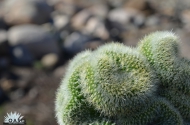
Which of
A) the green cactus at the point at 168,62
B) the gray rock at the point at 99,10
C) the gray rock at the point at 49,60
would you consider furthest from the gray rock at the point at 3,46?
the green cactus at the point at 168,62

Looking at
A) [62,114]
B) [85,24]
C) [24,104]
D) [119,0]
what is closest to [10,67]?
[24,104]

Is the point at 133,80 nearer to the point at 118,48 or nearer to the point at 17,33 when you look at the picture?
the point at 118,48

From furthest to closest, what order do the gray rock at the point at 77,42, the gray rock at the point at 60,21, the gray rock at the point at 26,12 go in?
the gray rock at the point at 60,21
the gray rock at the point at 26,12
the gray rock at the point at 77,42

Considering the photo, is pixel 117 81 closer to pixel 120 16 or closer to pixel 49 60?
pixel 49 60

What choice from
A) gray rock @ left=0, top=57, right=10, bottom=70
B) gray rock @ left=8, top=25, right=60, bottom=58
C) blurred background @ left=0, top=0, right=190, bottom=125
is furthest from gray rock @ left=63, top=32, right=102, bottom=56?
gray rock @ left=0, top=57, right=10, bottom=70

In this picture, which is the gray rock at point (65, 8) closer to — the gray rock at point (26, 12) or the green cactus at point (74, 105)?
the gray rock at point (26, 12)

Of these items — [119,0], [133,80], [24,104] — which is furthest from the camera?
[119,0]

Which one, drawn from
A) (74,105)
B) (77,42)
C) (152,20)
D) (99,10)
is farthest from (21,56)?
(74,105)

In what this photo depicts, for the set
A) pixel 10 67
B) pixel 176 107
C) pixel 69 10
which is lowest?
pixel 176 107
